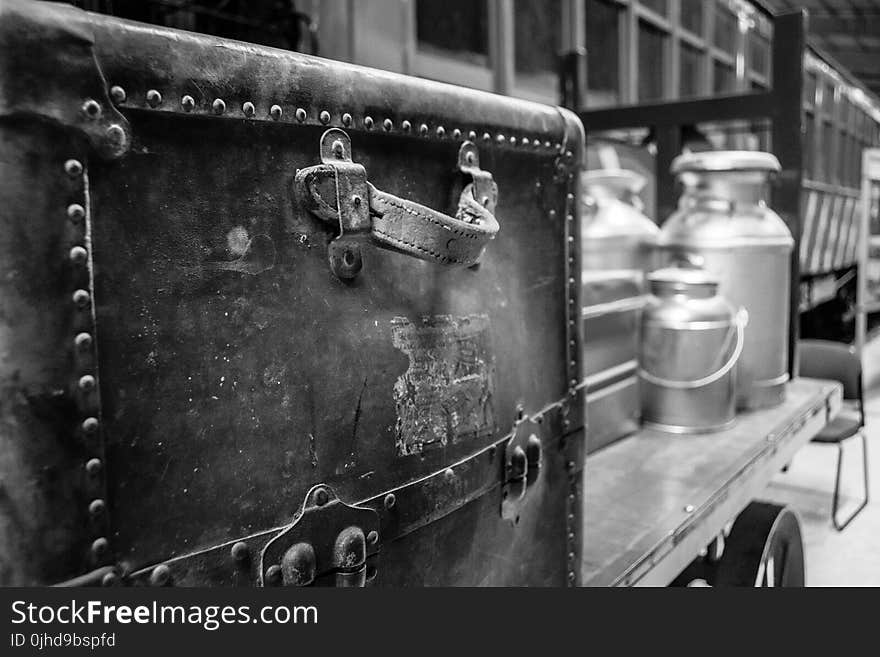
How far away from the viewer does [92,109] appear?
56 cm

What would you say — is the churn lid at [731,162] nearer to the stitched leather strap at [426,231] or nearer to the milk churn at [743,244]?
the milk churn at [743,244]

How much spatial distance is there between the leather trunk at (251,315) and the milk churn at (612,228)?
1224 mm

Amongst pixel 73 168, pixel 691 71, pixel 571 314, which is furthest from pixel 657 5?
pixel 73 168

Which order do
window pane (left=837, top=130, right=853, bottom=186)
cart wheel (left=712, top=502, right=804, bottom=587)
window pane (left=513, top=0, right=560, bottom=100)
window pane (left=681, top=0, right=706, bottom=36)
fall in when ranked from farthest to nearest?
window pane (left=837, top=130, right=853, bottom=186)
window pane (left=681, top=0, right=706, bottom=36)
window pane (left=513, top=0, right=560, bottom=100)
cart wheel (left=712, top=502, right=804, bottom=587)

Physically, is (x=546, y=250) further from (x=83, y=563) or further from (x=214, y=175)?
(x=83, y=563)

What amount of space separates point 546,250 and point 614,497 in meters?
0.88

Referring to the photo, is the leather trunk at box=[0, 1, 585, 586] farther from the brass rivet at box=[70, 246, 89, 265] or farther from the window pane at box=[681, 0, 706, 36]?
the window pane at box=[681, 0, 706, 36]

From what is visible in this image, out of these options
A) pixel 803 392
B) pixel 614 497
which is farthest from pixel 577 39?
pixel 614 497

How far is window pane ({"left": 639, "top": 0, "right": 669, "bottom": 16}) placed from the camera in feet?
19.5

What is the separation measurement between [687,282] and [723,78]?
6527 millimetres

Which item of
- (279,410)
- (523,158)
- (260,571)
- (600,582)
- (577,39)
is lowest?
(600,582)

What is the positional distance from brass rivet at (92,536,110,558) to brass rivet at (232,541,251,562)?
0.12 meters

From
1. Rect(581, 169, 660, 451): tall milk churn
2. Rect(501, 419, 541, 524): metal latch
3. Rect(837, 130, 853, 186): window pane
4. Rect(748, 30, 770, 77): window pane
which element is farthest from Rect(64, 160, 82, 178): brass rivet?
Rect(837, 130, 853, 186): window pane

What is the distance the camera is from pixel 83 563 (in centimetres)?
58
